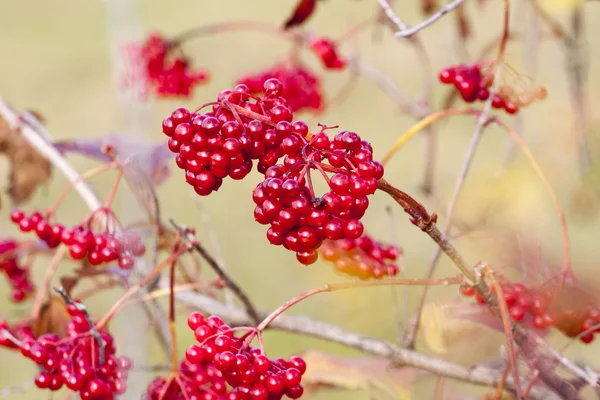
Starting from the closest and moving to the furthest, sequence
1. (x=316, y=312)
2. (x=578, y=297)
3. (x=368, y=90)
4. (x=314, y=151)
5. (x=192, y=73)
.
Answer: (x=314, y=151), (x=578, y=297), (x=192, y=73), (x=316, y=312), (x=368, y=90)

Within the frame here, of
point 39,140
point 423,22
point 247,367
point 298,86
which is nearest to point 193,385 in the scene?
point 247,367

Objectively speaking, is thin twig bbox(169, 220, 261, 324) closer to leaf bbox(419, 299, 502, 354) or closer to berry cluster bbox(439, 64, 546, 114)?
leaf bbox(419, 299, 502, 354)

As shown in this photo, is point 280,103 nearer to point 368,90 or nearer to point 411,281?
point 411,281

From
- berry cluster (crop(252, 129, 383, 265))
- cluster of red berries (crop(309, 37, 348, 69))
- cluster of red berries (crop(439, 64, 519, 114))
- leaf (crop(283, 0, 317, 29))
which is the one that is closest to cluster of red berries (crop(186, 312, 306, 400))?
berry cluster (crop(252, 129, 383, 265))

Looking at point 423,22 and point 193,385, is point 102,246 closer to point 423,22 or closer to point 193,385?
point 193,385

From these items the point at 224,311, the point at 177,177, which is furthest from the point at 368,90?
the point at 224,311

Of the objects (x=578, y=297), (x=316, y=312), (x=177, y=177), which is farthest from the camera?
(x=177, y=177)

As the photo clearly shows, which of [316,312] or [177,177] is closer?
[316,312]
